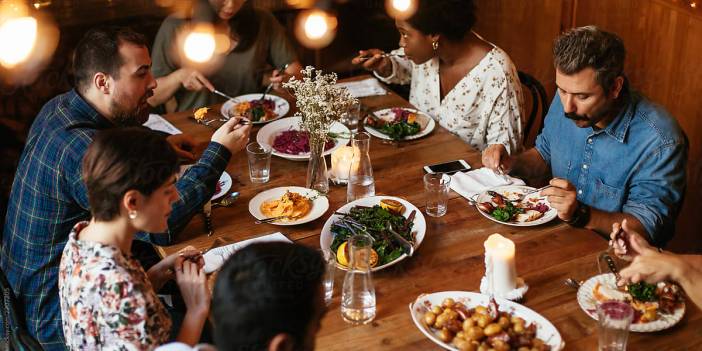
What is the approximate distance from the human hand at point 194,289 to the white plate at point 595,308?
1017 mm

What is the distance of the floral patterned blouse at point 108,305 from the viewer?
1.78 m

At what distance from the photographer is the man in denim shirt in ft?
7.76

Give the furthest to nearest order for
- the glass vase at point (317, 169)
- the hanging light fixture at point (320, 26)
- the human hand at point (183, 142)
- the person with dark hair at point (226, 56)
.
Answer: the hanging light fixture at point (320, 26) < the person with dark hair at point (226, 56) < the human hand at point (183, 142) < the glass vase at point (317, 169)

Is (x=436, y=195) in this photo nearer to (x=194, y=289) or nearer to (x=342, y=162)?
(x=342, y=162)

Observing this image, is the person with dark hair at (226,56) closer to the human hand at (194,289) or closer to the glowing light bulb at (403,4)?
the glowing light bulb at (403,4)

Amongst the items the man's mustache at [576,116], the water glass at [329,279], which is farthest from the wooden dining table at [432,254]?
the man's mustache at [576,116]

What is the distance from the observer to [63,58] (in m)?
4.79

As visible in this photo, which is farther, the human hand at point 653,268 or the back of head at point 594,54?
the back of head at point 594,54

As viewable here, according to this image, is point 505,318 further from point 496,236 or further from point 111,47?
point 111,47

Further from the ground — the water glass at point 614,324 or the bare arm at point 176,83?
the bare arm at point 176,83

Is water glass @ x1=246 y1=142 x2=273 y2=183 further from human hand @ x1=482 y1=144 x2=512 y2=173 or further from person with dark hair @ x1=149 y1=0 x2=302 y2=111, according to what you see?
person with dark hair @ x1=149 y1=0 x2=302 y2=111

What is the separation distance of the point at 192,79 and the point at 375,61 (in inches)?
36.5

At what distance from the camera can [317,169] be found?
2.65m

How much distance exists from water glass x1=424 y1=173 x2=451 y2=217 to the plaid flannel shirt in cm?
72
